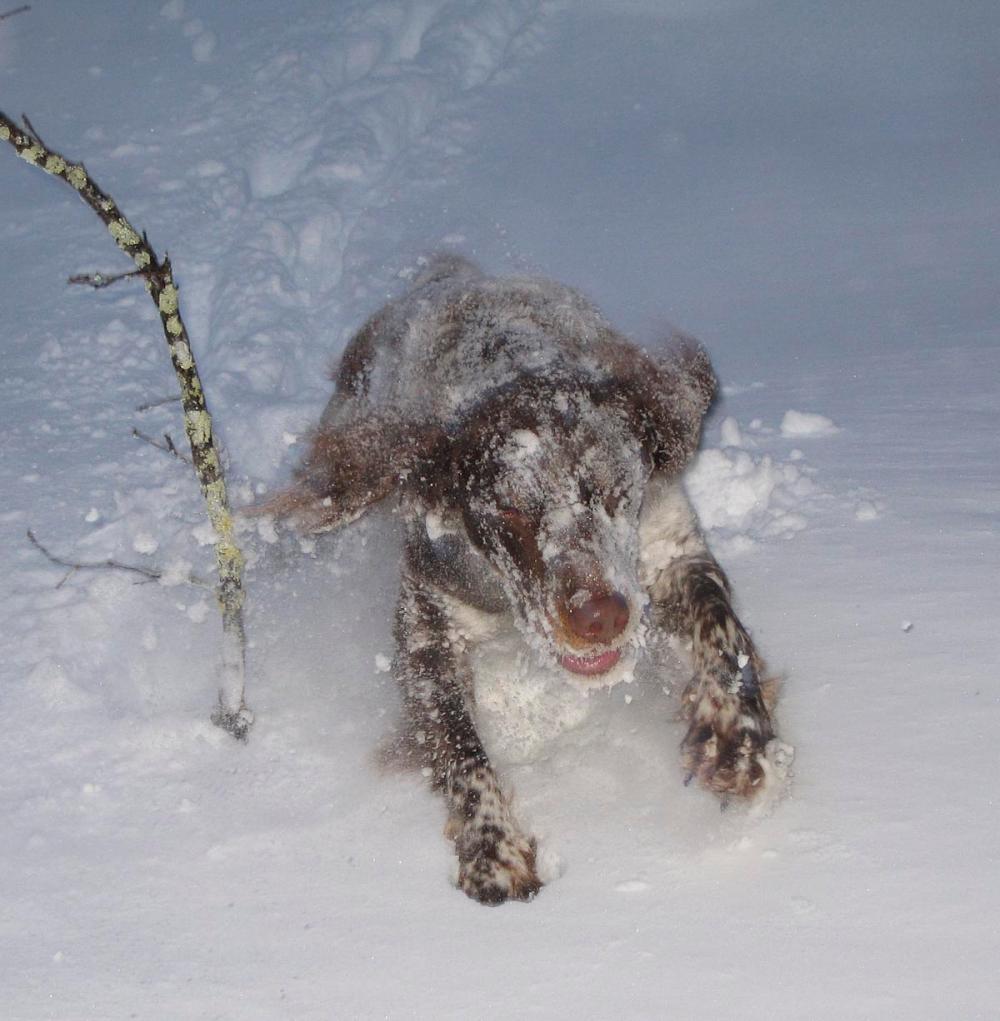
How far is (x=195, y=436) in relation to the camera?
9.08 feet

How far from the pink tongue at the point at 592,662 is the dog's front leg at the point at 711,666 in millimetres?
283

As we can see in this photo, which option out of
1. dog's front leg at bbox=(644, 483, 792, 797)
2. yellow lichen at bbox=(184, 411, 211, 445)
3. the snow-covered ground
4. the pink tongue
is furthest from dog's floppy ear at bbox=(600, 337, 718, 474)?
yellow lichen at bbox=(184, 411, 211, 445)

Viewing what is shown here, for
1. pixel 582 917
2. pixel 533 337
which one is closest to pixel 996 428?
pixel 533 337

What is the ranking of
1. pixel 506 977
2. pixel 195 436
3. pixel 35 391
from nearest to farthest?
1. pixel 506 977
2. pixel 195 436
3. pixel 35 391

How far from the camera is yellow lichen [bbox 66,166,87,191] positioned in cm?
246

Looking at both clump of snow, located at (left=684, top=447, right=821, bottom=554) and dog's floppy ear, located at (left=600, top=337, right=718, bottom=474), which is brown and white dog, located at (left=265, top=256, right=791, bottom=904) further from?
clump of snow, located at (left=684, top=447, right=821, bottom=554)

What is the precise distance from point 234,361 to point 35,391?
3.12ft

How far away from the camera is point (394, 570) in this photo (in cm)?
392

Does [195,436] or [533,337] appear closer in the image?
[195,436]

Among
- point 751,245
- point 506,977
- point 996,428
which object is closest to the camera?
point 506,977

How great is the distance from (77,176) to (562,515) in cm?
137

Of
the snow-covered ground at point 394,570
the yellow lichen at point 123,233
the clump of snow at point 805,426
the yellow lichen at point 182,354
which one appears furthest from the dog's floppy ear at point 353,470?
the clump of snow at point 805,426

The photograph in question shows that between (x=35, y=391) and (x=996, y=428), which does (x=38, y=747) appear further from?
(x=996, y=428)

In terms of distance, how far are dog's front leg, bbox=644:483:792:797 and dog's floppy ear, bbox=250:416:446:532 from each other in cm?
74
